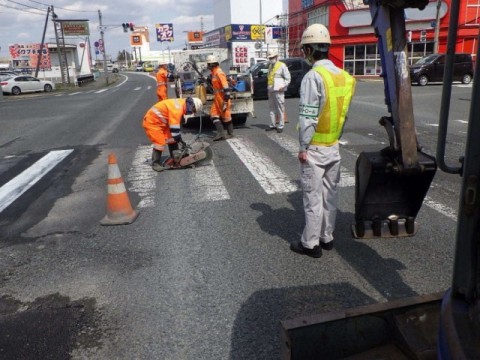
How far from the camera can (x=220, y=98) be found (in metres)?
10.3

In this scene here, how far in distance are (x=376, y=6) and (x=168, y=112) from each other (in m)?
5.03

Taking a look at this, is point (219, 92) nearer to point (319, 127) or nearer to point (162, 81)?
point (162, 81)

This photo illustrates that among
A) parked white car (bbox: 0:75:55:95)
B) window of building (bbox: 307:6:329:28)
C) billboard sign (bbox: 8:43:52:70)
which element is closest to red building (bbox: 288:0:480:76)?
window of building (bbox: 307:6:329:28)

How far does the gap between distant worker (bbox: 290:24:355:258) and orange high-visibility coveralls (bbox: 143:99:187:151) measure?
3.87 metres

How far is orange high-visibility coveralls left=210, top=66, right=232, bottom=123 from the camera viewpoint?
33.5 feet

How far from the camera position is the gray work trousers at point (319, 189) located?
3.82 metres

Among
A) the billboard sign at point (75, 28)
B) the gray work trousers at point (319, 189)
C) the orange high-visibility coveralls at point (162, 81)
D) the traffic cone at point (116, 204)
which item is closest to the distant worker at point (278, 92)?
the orange high-visibility coveralls at point (162, 81)

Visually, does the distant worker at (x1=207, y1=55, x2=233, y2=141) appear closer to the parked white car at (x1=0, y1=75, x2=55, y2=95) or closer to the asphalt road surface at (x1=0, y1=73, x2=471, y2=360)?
the asphalt road surface at (x1=0, y1=73, x2=471, y2=360)

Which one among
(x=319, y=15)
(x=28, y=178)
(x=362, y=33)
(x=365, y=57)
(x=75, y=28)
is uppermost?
(x=75, y=28)

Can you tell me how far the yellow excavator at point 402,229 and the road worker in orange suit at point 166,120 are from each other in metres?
4.76

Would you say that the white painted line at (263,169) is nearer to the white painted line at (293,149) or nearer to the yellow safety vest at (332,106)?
the white painted line at (293,149)

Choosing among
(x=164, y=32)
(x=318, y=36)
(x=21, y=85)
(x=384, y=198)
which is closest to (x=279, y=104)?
(x=318, y=36)

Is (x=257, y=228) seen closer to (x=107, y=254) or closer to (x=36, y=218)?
(x=107, y=254)

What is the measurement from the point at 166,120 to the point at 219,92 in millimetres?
3116
